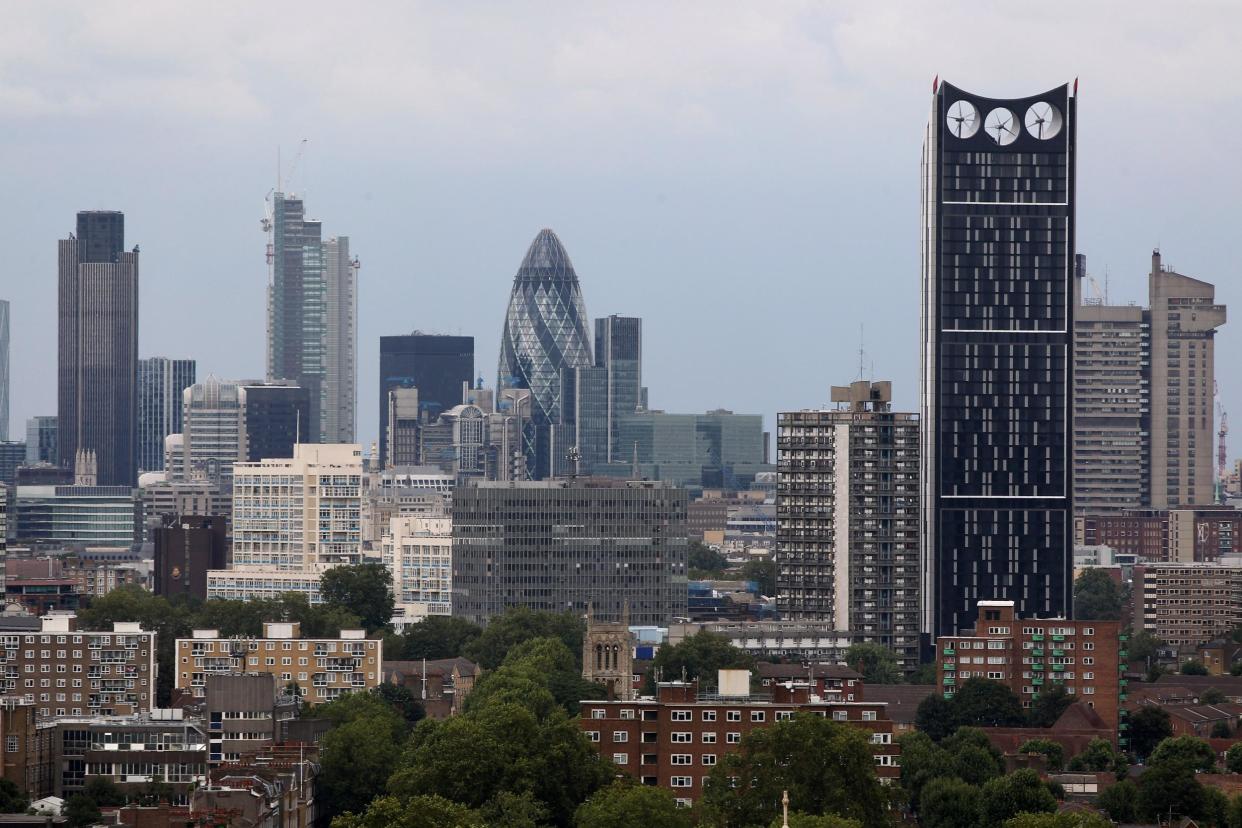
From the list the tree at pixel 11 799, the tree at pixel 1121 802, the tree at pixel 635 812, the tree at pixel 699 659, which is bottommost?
the tree at pixel 1121 802

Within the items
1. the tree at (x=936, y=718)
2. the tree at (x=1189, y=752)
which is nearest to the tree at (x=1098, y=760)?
the tree at (x=1189, y=752)

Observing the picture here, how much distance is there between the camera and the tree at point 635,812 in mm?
103625

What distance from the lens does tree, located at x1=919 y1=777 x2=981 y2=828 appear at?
397ft

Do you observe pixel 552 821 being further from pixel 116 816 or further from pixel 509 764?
pixel 116 816

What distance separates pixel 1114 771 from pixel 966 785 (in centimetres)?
1781

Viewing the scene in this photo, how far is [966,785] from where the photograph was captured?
125 meters

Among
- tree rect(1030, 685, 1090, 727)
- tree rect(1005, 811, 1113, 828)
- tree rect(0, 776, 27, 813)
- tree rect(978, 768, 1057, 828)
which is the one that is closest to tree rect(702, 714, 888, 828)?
tree rect(1005, 811, 1113, 828)

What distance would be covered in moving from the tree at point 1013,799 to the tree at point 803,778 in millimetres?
8644

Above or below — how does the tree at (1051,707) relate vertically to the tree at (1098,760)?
above

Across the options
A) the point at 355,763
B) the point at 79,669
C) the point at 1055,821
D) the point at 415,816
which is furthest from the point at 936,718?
the point at 415,816

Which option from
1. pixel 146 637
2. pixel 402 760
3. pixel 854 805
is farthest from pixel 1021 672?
pixel 854 805

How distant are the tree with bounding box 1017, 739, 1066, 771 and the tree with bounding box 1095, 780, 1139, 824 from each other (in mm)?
17379

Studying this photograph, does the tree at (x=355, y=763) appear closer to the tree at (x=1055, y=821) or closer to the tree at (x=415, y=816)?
the tree at (x=415, y=816)

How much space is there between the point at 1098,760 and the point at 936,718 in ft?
72.8
